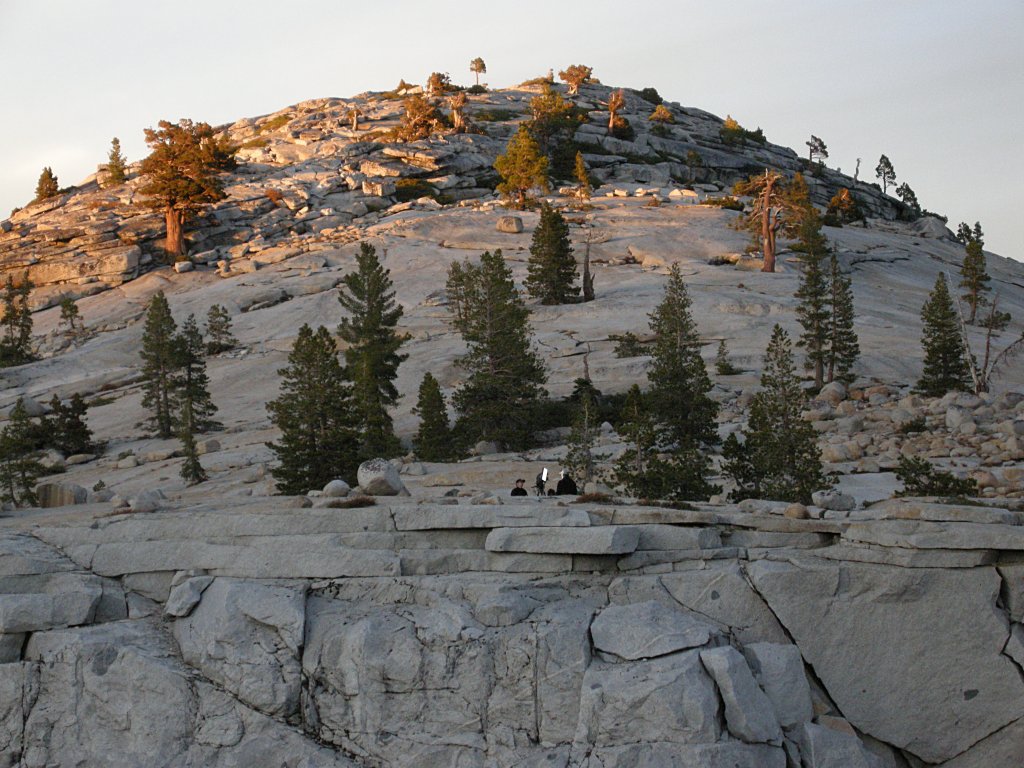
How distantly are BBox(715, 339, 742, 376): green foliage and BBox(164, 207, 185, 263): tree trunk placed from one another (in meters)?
66.8

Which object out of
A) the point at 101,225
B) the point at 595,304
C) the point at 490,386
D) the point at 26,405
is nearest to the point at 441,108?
the point at 101,225

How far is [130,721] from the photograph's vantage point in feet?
54.2

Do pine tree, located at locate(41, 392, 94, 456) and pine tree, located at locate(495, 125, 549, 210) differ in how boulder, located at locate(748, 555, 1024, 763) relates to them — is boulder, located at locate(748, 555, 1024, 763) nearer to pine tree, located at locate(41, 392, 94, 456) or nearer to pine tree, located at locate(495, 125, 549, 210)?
pine tree, located at locate(41, 392, 94, 456)

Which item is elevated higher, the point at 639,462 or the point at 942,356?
the point at 942,356

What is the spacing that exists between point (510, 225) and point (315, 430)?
203ft

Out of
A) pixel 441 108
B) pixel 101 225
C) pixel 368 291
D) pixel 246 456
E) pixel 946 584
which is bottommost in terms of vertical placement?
pixel 246 456

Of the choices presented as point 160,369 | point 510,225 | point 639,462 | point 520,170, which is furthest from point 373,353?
point 520,170

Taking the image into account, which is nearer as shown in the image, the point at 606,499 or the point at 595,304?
the point at 606,499

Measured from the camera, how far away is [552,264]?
74688mm

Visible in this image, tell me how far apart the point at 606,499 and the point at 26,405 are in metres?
50.7

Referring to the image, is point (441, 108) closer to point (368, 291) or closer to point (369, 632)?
point (368, 291)

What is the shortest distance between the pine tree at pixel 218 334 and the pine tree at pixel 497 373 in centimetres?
2959

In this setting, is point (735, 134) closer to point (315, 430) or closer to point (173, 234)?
point (173, 234)

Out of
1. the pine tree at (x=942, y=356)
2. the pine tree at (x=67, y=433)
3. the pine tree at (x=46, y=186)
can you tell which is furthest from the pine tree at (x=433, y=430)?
the pine tree at (x=46, y=186)
